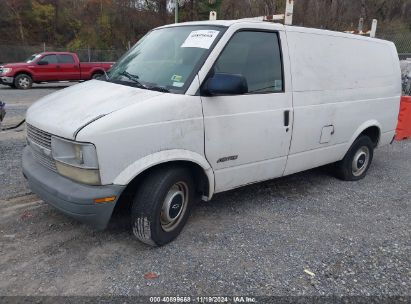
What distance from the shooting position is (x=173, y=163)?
11.1 feet

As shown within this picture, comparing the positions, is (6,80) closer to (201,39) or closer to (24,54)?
(24,54)

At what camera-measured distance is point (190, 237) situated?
372cm

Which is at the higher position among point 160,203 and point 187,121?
point 187,121

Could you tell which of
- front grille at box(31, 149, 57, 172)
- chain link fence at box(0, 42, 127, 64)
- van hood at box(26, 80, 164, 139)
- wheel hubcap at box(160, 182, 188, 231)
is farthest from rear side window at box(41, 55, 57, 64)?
wheel hubcap at box(160, 182, 188, 231)

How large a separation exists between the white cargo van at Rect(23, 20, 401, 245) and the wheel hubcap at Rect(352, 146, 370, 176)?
0.81m

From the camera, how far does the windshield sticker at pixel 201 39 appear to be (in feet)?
11.8

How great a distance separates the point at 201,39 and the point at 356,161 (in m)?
Result: 3.23

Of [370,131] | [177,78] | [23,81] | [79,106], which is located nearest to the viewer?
[79,106]

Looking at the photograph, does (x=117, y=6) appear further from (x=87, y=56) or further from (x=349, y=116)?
(x=349, y=116)

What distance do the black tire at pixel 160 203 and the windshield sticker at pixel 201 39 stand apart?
1.21 m

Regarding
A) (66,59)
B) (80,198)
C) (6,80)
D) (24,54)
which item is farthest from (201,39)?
(24,54)

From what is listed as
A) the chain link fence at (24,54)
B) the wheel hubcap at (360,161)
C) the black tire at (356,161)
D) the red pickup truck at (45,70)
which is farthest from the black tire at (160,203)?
the chain link fence at (24,54)

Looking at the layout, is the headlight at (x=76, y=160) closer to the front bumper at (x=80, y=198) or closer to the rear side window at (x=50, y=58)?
the front bumper at (x=80, y=198)

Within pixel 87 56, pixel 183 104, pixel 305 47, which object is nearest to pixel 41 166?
pixel 183 104
